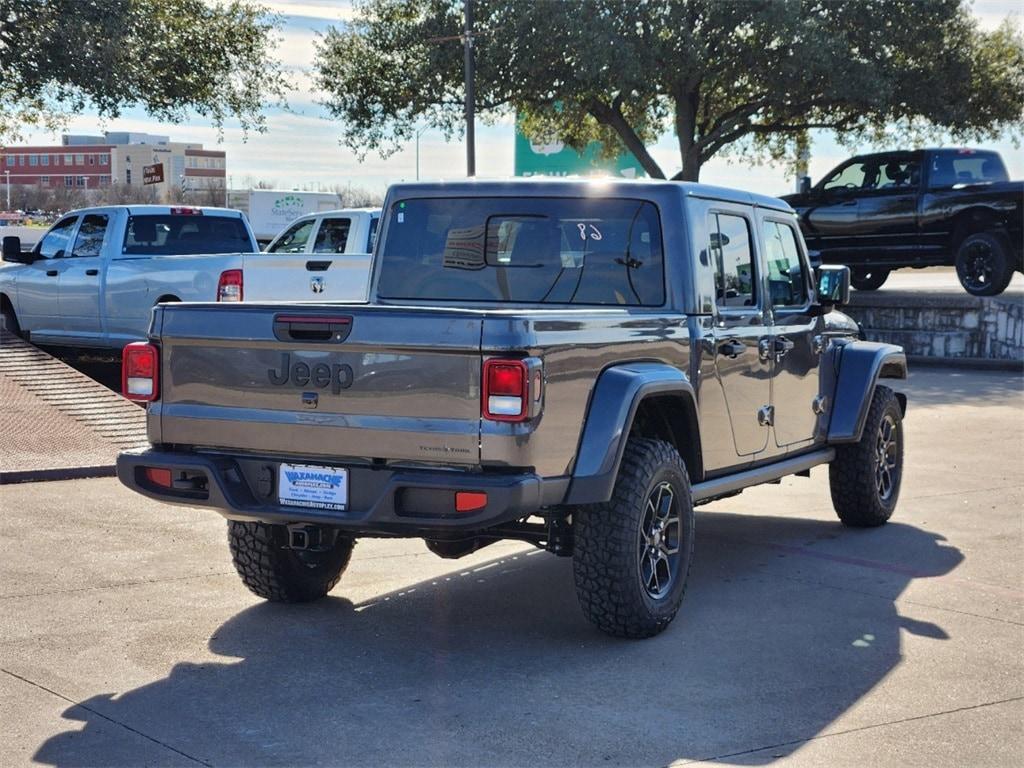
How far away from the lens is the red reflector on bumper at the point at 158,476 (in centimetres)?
591

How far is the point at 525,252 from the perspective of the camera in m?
6.86

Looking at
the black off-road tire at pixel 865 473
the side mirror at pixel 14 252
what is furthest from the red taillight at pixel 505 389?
the side mirror at pixel 14 252

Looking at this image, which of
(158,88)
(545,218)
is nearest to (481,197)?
(545,218)

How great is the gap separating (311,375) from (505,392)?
0.83 m

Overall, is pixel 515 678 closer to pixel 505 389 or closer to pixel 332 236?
pixel 505 389

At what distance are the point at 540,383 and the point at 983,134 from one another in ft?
92.1

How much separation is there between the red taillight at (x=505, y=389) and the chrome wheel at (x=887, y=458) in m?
3.95

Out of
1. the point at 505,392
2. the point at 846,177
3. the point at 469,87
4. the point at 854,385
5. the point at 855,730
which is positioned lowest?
the point at 855,730

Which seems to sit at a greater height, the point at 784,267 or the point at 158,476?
the point at 784,267

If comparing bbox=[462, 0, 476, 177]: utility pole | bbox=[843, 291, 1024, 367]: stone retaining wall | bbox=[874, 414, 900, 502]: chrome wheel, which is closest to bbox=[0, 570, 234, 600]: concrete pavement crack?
bbox=[874, 414, 900, 502]: chrome wheel

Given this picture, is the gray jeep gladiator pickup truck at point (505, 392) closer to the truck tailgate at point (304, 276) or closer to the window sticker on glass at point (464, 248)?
the window sticker on glass at point (464, 248)

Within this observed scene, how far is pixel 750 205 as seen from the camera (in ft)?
24.3

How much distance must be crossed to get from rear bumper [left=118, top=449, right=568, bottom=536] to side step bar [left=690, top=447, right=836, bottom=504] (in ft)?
4.43

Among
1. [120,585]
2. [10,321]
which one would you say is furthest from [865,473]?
[10,321]
